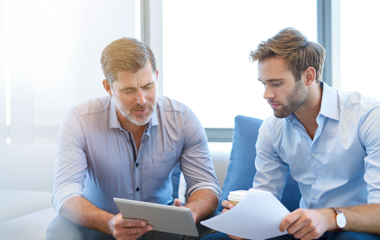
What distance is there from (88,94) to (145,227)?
1.38 metres

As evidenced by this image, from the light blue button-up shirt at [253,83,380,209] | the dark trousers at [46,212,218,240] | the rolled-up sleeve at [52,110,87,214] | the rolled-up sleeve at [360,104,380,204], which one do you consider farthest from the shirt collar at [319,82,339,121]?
the rolled-up sleeve at [52,110,87,214]

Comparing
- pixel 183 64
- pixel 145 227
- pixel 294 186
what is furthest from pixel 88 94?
pixel 294 186

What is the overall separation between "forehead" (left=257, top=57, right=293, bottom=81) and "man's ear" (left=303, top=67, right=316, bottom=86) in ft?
0.28

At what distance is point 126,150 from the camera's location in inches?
59.6

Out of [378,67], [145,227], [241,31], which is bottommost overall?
[145,227]

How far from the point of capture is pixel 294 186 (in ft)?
5.21

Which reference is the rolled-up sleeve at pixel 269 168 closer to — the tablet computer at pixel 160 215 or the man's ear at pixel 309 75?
the man's ear at pixel 309 75

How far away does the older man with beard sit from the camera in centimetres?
138

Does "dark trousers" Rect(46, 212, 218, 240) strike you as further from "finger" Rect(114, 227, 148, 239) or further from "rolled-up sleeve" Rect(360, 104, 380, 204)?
"rolled-up sleeve" Rect(360, 104, 380, 204)

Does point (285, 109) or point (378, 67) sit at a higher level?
point (378, 67)

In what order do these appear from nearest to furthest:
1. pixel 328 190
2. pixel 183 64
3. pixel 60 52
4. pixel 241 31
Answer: pixel 328 190 < pixel 60 52 < pixel 241 31 < pixel 183 64


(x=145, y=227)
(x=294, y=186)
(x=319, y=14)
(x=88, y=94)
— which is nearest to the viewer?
(x=145, y=227)

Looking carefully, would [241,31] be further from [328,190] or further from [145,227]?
[145,227]

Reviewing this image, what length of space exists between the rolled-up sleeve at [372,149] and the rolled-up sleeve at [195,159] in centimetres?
67
